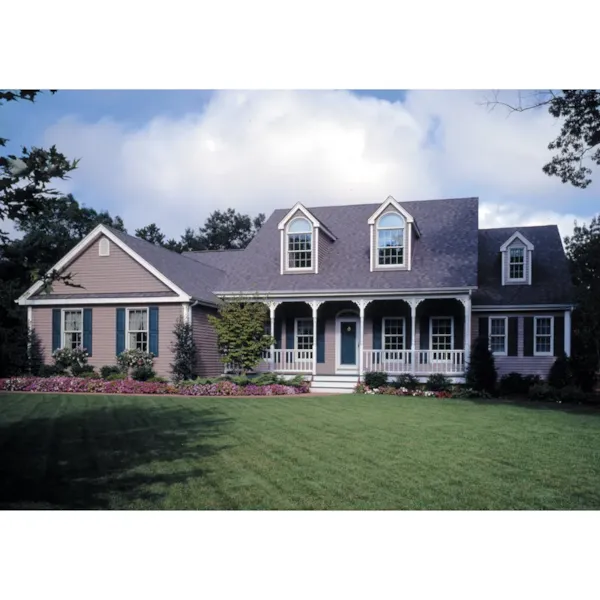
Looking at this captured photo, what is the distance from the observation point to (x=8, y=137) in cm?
744

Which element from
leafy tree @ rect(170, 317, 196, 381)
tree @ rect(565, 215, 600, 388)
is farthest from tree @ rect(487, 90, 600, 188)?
leafy tree @ rect(170, 317, 196, 381)

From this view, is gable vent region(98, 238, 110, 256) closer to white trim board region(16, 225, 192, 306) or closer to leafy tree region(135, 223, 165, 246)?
white trim board region(16, 225, 192, 306)

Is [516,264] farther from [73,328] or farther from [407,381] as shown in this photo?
[73,328]

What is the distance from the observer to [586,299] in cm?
1306

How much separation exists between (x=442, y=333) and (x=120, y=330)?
9984 mm

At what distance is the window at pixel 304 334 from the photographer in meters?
18.9

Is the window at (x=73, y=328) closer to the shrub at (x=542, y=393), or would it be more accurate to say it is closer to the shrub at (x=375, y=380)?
the shrub at (x=375, y=380)

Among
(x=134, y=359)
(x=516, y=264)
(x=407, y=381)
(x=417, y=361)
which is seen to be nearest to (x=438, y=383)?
(x=407, y=381)

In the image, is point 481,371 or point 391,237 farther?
point 391,237

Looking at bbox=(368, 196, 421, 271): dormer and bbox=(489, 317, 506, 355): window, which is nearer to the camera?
bbox=(368, 196, 421, 271): dormer

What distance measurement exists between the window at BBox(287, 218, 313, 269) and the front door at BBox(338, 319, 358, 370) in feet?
7.23

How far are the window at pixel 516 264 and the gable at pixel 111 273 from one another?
10944 millimetres

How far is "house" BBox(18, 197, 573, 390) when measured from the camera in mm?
17438
